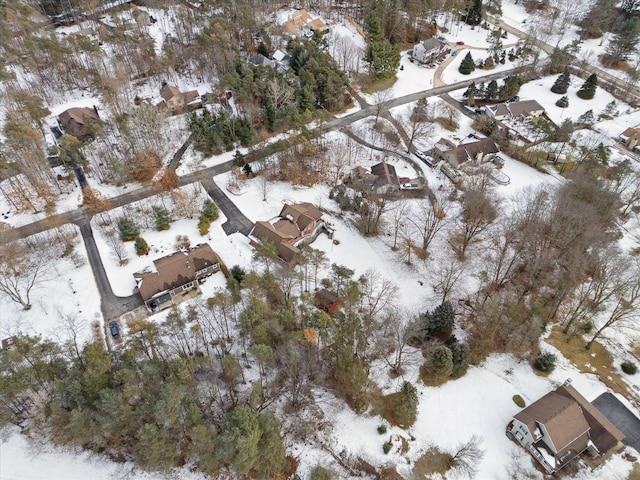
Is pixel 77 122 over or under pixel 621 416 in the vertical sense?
over

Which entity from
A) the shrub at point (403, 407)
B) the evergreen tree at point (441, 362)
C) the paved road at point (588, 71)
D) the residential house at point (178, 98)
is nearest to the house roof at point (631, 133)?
the paved road at point (588, 71)

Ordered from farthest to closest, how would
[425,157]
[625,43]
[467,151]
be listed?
[625,43] < [425,157] < [467,151]

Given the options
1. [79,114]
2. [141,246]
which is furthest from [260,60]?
[141,246]

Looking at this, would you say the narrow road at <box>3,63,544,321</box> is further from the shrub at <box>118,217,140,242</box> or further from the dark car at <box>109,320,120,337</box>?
the shrub at <box>118,217,140,242</box>

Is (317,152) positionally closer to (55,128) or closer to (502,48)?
(55,128)

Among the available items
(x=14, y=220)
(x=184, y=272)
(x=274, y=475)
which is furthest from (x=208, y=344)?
(x=14, y=220)

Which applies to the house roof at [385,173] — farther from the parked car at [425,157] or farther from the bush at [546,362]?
the bush at [546,362]

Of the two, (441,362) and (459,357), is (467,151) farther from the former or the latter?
(441,362)
